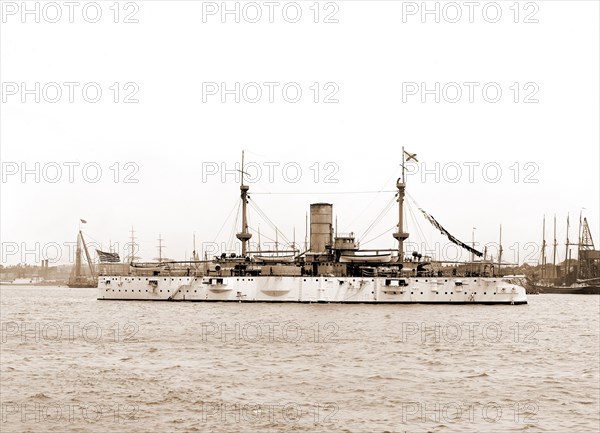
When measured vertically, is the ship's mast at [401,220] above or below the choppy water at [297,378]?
above

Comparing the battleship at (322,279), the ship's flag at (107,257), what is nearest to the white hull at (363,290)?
the battleship at (322,279)

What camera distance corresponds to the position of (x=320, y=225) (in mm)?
62062

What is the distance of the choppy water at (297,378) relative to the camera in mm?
15336

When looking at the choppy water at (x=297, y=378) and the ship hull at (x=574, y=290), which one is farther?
the ship hull at (x=574, y=290)

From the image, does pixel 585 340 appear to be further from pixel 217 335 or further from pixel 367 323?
pixel 217 335

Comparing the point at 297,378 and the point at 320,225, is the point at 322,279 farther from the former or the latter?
the point at 297,378

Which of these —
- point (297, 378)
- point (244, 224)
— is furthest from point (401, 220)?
point (297, 378)

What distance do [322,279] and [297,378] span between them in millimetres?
39079

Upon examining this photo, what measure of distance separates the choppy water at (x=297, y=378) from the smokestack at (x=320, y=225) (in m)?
25.3

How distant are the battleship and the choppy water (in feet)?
70.6

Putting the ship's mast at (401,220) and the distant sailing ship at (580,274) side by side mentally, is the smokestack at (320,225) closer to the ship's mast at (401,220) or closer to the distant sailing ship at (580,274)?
the ship's mast at (401,220)

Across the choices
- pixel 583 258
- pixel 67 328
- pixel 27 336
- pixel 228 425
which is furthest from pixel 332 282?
pixel 583 258

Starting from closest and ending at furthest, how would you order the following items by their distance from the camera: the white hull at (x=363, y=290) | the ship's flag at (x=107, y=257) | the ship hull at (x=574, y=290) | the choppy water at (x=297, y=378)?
the choppy water at (x=297, y=378) → the white hull at (x=363, y=290) → the ship's flag at (x=107, y=257) → the ship hull at (x=574, y=290)

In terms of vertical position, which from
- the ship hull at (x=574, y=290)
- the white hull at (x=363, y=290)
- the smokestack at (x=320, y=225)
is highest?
the smokestack at (x=320, y=225)
